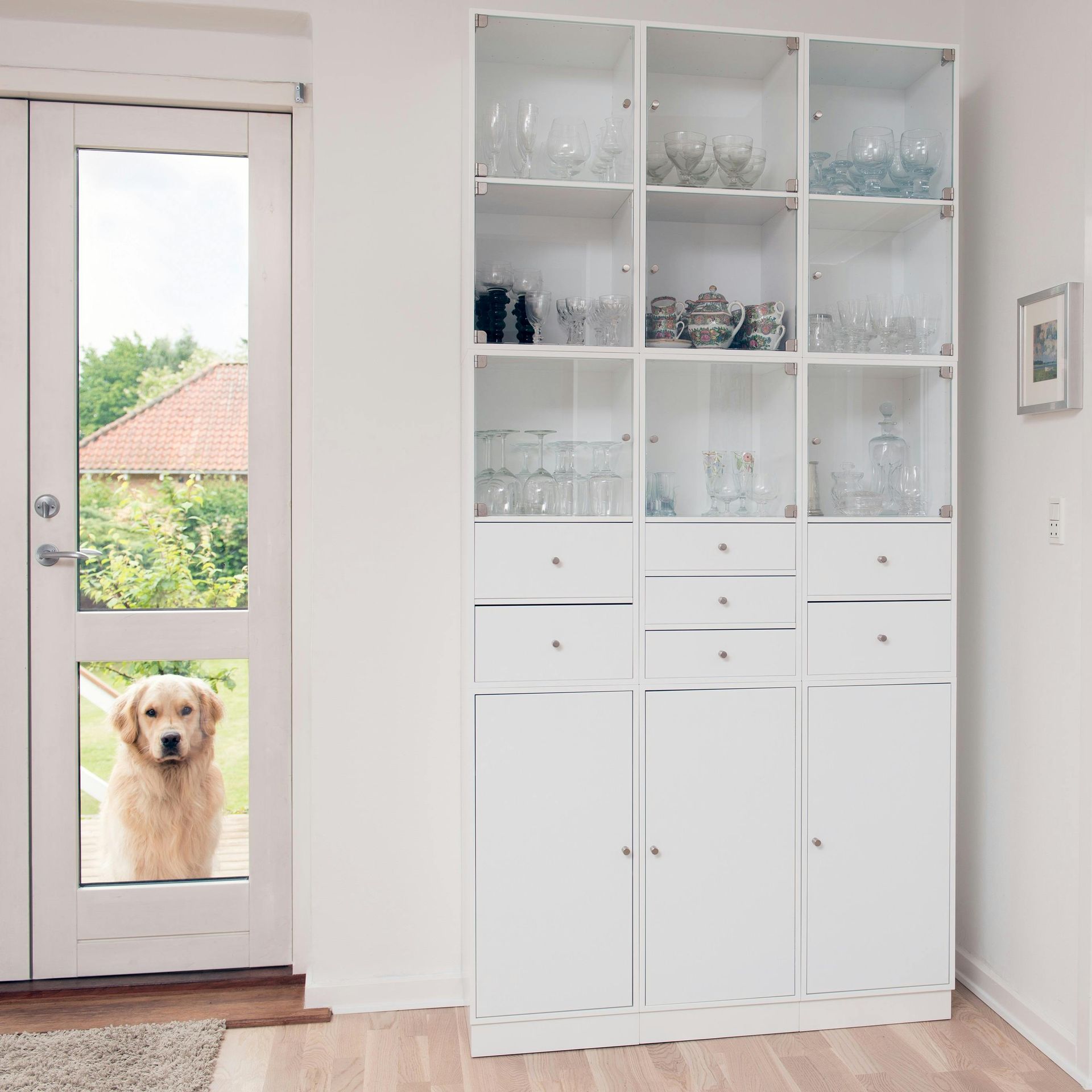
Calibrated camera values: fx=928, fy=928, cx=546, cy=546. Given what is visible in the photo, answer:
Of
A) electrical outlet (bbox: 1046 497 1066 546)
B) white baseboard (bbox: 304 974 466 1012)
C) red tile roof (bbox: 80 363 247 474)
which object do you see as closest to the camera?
electrical outlet (bbox: 1046 497 1066 546)

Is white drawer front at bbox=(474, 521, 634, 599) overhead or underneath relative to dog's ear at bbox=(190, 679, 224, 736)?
overhead

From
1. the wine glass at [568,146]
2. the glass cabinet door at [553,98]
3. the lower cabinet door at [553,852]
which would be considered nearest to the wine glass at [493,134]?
the glass cabinet door at [553,98]

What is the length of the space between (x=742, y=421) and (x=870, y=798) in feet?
3.13

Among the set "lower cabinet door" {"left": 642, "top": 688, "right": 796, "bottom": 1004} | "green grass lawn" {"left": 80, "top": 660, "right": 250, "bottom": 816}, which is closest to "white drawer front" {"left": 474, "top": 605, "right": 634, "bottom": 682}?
"lower cabinet door" {"left": 642, "top": 688, "right": 796, "bottom": 1004}

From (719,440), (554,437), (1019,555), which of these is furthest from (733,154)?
(1019,555)

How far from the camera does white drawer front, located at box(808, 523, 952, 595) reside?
86.4 inches

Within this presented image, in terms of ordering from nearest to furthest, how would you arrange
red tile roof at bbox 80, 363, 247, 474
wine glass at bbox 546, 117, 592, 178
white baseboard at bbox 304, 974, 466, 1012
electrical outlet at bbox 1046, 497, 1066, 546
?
electrical outlet at bbox 1046, 497, 1066, 546, wine glass at bbox 546, 117, 592, 178, white baseboard at bbox 304, 974, 466, 1012, red tile roof at bbox 80, 363, 247, 474

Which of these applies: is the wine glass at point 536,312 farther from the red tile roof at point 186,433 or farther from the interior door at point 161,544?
the red tile roof at point 186,433

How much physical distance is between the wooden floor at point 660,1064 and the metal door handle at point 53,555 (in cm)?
123

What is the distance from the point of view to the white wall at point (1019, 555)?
6.74ft

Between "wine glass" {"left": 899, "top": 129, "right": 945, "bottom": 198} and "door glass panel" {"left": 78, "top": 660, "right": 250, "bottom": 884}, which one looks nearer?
"wine glass" {"left": 899, "top": 129, "right": 945, "bottom": 198}

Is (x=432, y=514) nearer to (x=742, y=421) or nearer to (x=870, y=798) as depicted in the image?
(x=742, y=421)

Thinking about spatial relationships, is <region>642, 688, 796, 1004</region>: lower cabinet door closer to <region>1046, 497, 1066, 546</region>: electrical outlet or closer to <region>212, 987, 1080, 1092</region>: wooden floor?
<region>212, 987, 1080, 1092</region>: wooden floor

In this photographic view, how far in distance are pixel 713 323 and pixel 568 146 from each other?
1.77 feet
